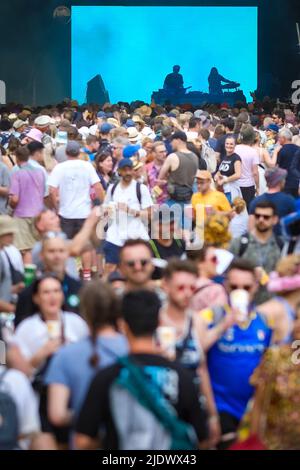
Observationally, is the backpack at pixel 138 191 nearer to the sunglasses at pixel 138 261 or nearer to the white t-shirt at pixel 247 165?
the white t-shirt at pixel 247 165

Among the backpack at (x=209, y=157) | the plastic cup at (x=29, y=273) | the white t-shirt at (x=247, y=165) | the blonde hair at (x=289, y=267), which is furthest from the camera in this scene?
the backpack at (x=209, y=157)

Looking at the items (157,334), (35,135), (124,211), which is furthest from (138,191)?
(157,334)

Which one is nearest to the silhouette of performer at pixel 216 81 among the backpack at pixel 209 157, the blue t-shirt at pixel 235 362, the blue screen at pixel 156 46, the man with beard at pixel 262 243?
the blue screen at pixel 156 46

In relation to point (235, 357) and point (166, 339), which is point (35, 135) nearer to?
point (235, 357)

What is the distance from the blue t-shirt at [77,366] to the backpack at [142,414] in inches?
17.8

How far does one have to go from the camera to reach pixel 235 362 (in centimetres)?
703

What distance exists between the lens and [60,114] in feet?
79.6

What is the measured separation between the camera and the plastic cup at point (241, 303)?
6918 mm

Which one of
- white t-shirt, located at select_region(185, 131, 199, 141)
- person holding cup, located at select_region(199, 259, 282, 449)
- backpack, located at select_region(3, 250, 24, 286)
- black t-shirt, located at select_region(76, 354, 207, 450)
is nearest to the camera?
black t-shirt, located at select_region(76, 354, 207, 450)

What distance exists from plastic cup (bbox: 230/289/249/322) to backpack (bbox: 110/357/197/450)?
1.32 metres

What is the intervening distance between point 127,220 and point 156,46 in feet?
93.0

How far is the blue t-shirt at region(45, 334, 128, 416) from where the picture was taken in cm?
607

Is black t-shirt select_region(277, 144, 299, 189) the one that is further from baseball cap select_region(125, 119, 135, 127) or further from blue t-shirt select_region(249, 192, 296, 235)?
baseball cap select_region(125, 119, 135, 127)

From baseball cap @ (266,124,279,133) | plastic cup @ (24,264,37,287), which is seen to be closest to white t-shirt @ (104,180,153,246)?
plastic cup @ (24,264,37,287)
